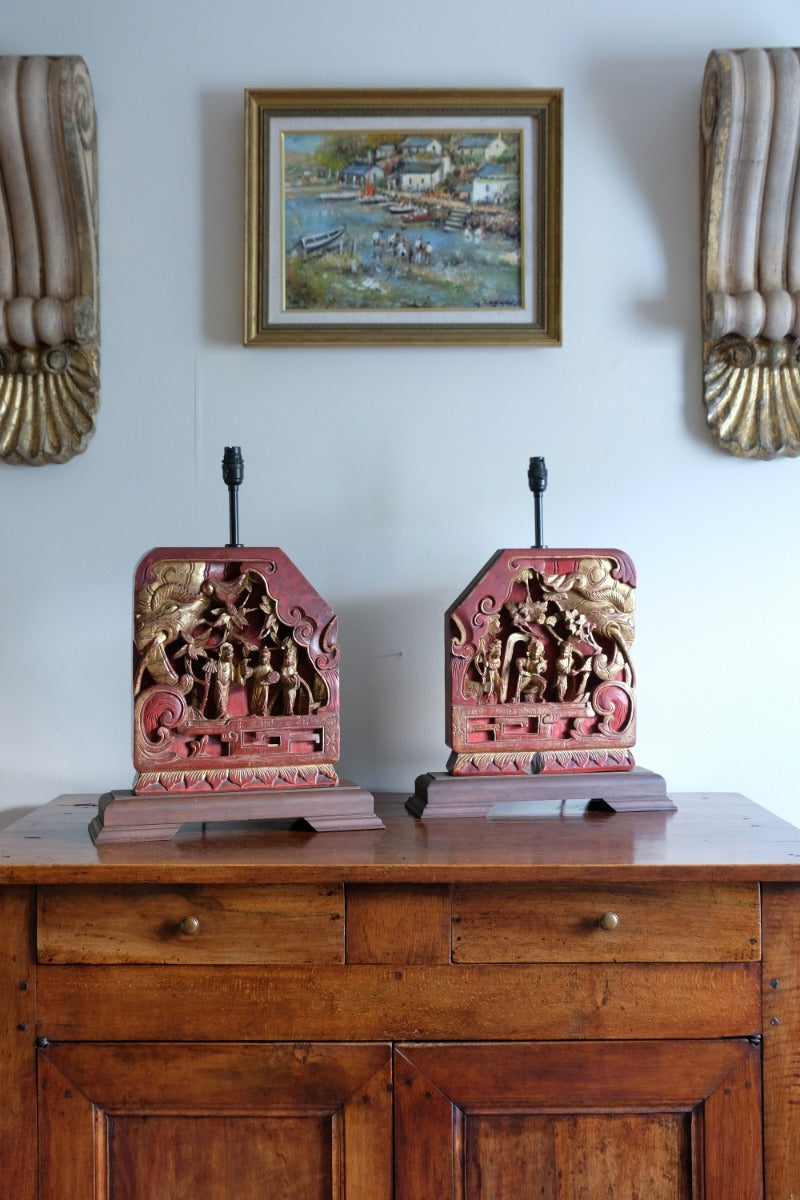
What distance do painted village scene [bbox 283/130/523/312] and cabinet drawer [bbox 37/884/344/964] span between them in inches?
44.5

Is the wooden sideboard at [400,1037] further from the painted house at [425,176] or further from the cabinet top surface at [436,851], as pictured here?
the painted house at [425,176]

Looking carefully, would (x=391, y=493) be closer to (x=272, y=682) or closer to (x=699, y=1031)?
(x=272, y=682)

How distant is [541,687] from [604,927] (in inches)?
17.6

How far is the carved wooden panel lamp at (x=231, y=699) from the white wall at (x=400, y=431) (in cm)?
34

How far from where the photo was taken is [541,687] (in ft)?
6.03

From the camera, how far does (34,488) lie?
2098 millimetres

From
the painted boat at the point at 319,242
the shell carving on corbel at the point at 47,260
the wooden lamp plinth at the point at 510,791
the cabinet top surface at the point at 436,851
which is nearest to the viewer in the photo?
the cabinet top surface at the point at 436,851

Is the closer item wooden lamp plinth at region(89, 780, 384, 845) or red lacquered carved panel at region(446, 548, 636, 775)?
wooden lamp plinth at region(89, 780, 384, 845)

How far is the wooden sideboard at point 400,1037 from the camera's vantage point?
1524 millimetres

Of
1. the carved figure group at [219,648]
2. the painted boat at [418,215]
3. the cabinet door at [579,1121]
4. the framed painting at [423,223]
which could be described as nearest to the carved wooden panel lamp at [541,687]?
the carved figure group at [219,648]

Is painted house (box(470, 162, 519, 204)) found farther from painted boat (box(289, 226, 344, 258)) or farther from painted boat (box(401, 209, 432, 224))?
painted boat (box(289, 226, 344, 258))

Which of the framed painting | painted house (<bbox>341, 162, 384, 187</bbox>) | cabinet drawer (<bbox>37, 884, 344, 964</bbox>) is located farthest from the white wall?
cabinet drawer (<bbox>37, 884, 344, 964</bbox>)

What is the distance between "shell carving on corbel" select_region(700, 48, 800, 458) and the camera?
200 centimetres

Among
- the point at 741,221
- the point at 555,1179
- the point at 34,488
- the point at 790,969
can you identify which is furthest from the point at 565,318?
the point at 555,1179
